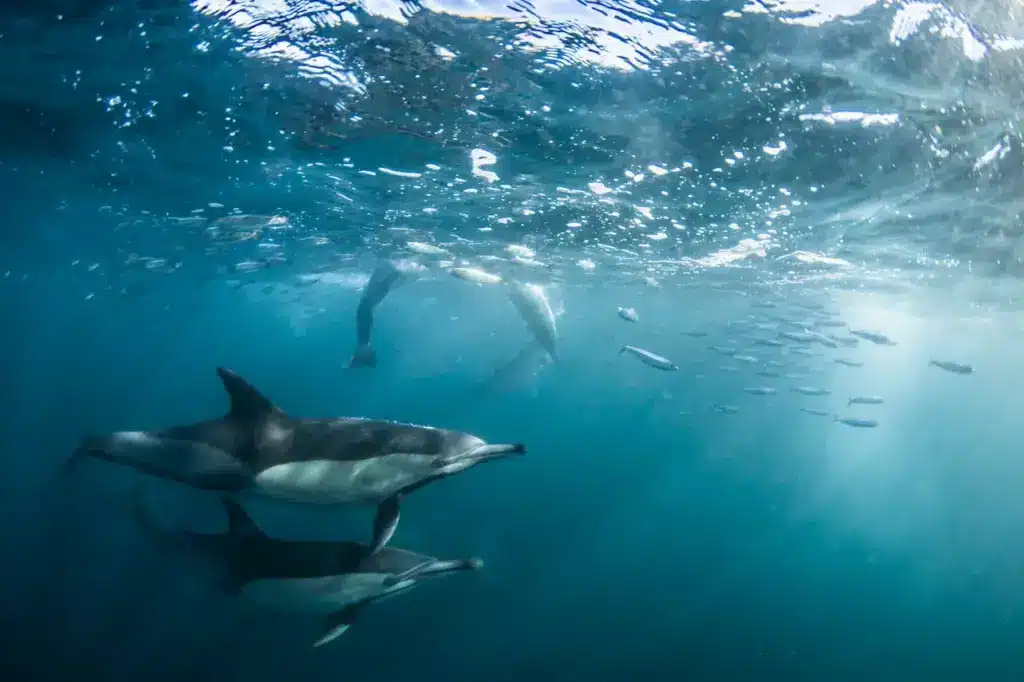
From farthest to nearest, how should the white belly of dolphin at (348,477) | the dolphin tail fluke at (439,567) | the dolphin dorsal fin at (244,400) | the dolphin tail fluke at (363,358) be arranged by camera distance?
the dolphin tail fluke at (363,358), the dolphin tail fluke at (439,567), the dolphin dorsal fin at (244,400), the white belly of dolphin at (348,477)

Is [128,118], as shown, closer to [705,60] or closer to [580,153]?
[580,153]

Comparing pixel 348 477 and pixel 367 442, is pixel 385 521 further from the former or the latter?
pixel 367 442

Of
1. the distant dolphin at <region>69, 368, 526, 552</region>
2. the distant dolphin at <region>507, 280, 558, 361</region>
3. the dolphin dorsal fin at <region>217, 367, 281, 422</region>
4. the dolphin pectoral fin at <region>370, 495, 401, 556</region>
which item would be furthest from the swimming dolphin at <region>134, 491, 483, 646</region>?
the distant dolphin at <region>507, 280, 558, 361</region>

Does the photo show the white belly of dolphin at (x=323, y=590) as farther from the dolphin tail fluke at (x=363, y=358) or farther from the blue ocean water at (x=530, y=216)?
the dolphin tail fluke at (x=363, y=358)

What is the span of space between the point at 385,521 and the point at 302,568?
191cm

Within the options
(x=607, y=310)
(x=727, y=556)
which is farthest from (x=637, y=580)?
(x=607, y=310)

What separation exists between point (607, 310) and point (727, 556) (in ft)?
101

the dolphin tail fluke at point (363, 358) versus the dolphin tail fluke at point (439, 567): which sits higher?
the dolphin tail fluke at point (439, 567)

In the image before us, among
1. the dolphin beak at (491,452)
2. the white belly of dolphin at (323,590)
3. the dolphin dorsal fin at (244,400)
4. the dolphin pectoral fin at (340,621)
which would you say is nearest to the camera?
the dolphin beak at (491,452)

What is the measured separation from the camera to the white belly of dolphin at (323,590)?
526 cm

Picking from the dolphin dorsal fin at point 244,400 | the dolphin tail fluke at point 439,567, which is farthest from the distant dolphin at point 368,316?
the dolphin dorsal fin at point 244,400

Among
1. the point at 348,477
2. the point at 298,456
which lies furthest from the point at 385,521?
the point at 298,456

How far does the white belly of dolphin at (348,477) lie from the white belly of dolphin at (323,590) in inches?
57.6

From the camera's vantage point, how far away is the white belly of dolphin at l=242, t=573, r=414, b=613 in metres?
5.26
